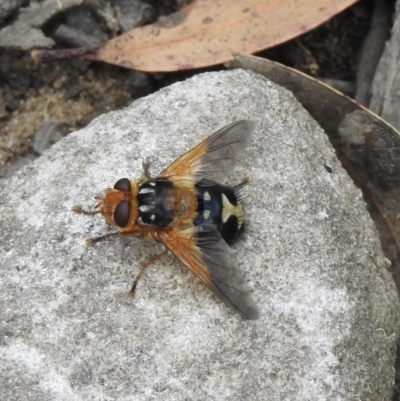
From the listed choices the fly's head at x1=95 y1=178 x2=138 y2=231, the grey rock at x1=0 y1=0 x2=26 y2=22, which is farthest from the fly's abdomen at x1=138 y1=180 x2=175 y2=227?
the grey rock at x1=0 y1=0 x2=26 y2=22

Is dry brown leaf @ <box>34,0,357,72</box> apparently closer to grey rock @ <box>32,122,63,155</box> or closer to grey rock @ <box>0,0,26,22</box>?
grey rock @ <box>32,122,63,155</box>

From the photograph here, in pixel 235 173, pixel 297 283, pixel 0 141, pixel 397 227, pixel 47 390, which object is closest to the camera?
pixel 47 390

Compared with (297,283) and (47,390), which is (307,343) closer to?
(297,283)

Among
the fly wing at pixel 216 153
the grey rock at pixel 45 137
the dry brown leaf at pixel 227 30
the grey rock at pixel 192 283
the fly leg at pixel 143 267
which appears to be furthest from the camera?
the grey rock at pixel 45 137

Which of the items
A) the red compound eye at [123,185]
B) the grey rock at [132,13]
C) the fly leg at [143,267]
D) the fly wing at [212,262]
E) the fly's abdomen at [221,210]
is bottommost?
the fly leg at [143,267]

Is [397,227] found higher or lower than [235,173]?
lower

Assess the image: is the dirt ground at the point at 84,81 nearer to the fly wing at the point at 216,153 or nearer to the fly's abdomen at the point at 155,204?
the fly wing at the point at 216,153

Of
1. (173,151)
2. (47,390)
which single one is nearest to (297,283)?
(173,151)

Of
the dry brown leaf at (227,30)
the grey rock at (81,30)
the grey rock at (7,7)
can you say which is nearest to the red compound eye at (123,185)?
the dry brown leaf at (227,30)
